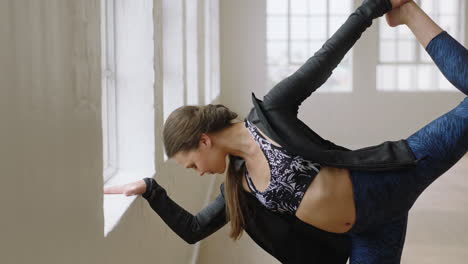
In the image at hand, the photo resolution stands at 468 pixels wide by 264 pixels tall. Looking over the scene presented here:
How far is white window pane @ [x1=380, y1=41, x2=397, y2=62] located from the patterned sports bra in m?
8.97

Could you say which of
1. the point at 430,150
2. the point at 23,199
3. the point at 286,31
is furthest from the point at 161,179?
the point at 286,31

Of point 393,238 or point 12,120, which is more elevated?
point 12,120

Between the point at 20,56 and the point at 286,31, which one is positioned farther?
the point at 286,31

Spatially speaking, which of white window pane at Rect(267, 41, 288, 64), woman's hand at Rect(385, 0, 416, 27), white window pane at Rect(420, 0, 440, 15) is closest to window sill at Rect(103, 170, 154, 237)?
woman's hand at Rect(385, 0, 416, 27)

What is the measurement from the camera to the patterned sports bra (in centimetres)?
189

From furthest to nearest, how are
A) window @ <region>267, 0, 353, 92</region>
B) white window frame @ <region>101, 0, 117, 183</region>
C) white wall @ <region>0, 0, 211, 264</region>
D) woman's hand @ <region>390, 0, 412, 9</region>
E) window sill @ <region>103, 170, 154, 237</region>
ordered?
window @ <region>267, 0, 353, 92</region>, white window frame @ <region>101, 0, 117, 183</region>, woman's hand @ <region>390, 0, 412, 9</region>, window sill @ <region>103, 170, 154, 237</region>, white wall @ <region>0, 0, 211, 264</region>

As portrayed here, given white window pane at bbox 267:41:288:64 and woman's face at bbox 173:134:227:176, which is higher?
white window pane at bbox 267:41:288:64

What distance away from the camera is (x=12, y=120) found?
0.89 metres

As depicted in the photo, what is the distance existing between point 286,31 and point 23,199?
9992mm

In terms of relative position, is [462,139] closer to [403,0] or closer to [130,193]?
[403,0]

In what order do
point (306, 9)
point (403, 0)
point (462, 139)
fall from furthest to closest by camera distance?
point (306, 9) < point (403, 0) < point (462, 139)

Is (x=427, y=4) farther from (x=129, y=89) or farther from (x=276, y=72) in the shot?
(x=129, y=89)

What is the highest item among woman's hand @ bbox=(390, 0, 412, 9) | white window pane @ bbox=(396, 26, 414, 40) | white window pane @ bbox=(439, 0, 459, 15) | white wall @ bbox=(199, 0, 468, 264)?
white window pane @ bbox=(439, 0, 459, 15)

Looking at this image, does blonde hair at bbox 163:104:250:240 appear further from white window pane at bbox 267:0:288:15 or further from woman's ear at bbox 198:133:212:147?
white window pane at bbox 267:0:288:15
